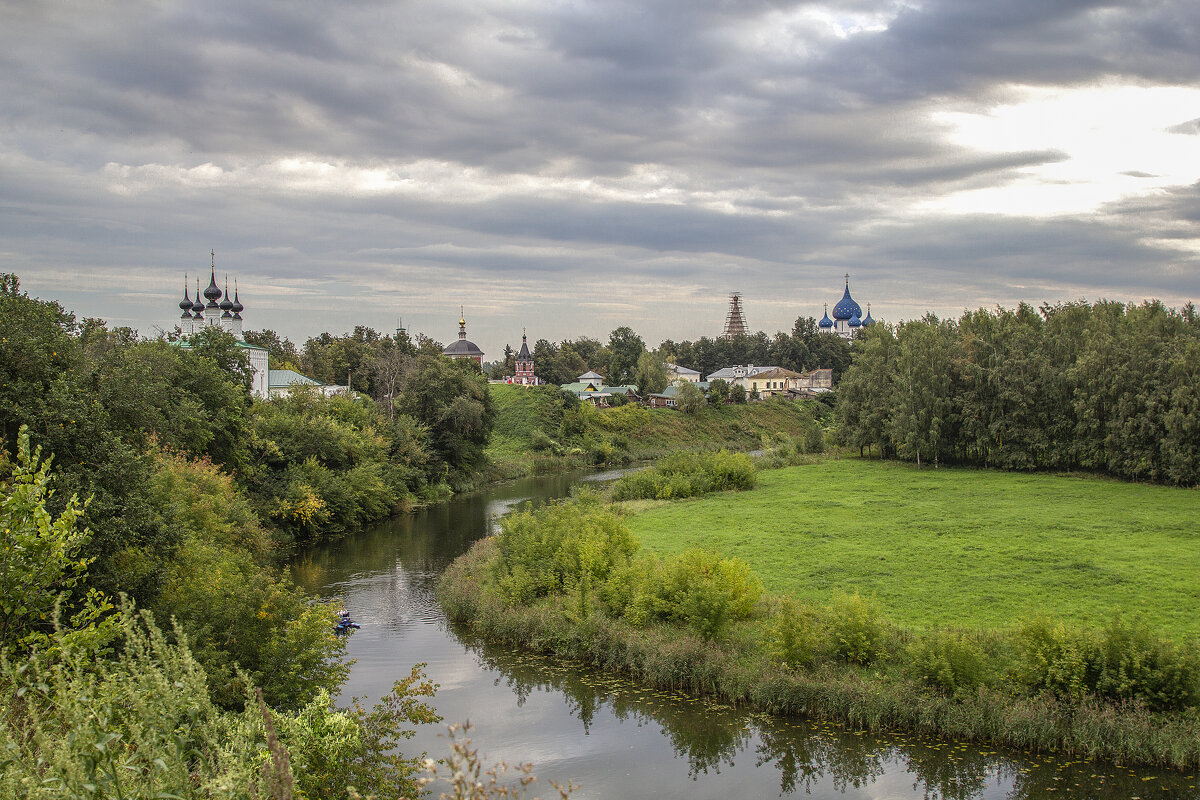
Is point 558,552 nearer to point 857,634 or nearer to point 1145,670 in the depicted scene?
point 857,634

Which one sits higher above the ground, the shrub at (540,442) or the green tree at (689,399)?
the green tree at (689,399)

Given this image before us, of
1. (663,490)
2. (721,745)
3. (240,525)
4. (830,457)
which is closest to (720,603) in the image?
(721,745)

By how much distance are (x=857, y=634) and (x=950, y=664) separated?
6.79ft

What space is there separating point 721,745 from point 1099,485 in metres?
32.4

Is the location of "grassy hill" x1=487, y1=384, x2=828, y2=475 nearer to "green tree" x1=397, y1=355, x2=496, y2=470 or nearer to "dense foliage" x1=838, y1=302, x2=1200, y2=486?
"green tree" x1=397, y1=355, x2=496, y2=470

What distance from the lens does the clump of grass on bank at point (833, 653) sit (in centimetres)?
1465

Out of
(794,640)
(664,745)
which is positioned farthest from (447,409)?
(664,745)

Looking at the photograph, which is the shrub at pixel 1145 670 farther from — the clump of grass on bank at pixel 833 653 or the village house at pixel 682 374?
the village house at pixel 682 374

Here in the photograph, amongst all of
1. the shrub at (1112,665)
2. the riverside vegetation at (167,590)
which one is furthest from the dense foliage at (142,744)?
the shrub at (1112,665)

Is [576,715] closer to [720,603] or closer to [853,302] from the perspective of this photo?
[720,603]

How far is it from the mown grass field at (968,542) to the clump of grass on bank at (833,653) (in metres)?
1.83

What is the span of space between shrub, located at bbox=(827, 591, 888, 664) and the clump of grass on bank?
32 millimetres

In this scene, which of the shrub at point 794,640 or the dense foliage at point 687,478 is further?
the dense foliage at point 687,478

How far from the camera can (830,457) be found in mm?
58062
